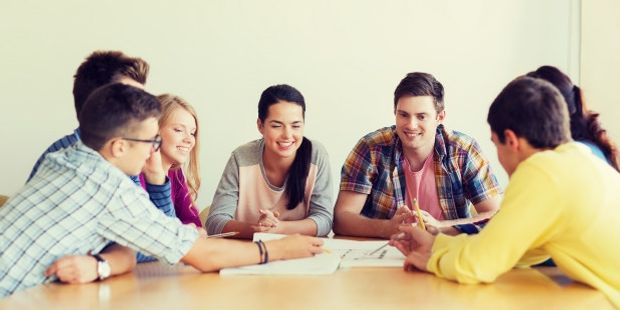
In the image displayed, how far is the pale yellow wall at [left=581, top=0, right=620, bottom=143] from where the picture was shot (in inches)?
153

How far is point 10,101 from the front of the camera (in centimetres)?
412

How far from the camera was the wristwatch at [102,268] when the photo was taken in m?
1.91

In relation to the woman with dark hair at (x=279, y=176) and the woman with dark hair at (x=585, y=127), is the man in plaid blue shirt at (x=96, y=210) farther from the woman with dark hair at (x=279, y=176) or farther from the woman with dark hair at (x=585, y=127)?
the woman with dark hair at (x=585, y=127)

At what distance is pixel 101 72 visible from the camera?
2.47 metres

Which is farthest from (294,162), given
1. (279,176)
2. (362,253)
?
(362,253)

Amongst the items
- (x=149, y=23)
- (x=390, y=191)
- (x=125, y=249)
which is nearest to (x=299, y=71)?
(x=149, y=23)

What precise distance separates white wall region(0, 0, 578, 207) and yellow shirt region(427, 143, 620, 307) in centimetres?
235

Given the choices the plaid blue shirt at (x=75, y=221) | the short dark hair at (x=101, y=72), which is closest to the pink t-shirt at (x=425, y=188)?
the short dark hair at (x=101, y=72)

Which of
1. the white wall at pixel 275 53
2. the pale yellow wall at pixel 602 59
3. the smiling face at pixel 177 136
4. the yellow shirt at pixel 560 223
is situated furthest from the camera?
the white wall at pixel 275 53

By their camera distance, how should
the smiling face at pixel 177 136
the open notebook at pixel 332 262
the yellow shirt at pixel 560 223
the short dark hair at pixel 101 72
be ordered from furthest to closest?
1. the smiling face at pixel 177 136
2. the short dark hair at pixel 101 72
3. the open notebook at pixel 332 262
4. the yellow shirt at pixel 560 223

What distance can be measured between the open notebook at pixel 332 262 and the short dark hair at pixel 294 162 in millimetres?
547

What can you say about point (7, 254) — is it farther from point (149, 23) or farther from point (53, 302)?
point (149, 23)

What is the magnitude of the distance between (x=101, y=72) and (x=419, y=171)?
4.12 feet

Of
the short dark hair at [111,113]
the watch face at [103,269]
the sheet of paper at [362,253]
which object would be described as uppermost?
the short dark hair at [111,113]
